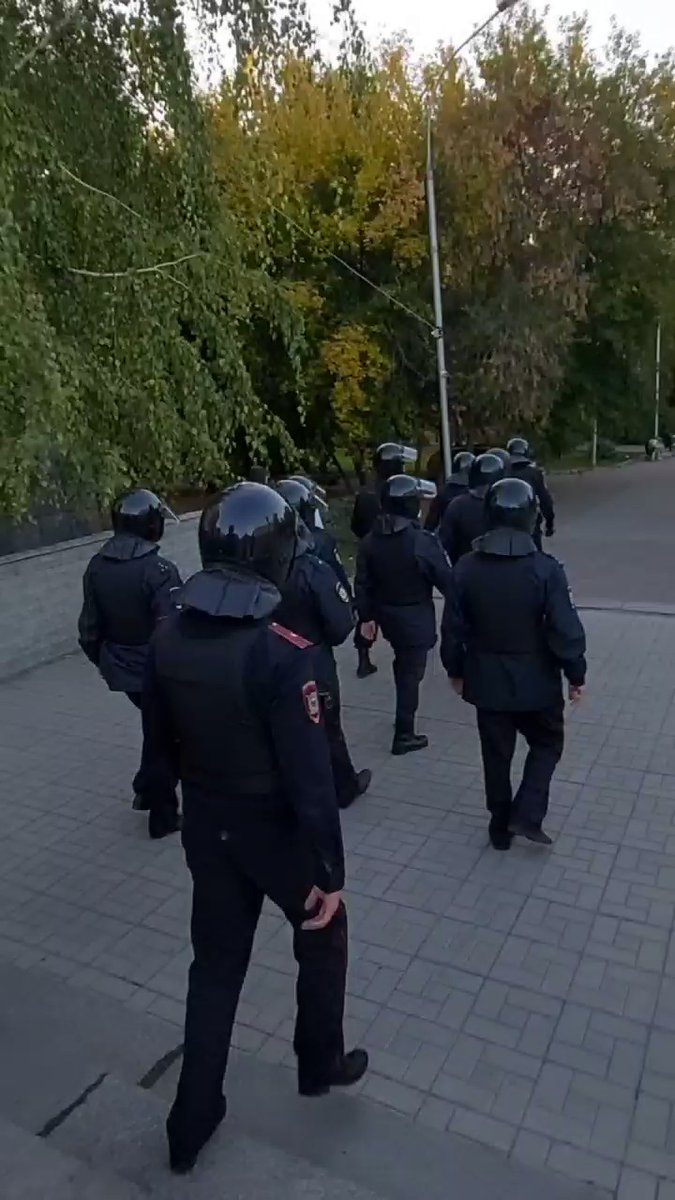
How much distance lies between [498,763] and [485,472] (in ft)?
10.1

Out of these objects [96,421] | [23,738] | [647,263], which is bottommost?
[23,738]

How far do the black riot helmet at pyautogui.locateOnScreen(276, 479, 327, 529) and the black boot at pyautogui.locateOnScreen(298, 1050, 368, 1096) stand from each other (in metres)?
2.74

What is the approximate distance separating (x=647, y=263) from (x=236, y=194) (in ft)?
41.0

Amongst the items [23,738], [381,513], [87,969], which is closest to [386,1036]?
[87,969]

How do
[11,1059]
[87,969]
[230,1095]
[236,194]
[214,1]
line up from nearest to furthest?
[230,1095] < [11,1059] < [87,969] < [214,1] < [236,194]

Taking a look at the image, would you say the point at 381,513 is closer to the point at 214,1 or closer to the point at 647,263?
the point at 214,1

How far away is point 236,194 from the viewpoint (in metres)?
6.49

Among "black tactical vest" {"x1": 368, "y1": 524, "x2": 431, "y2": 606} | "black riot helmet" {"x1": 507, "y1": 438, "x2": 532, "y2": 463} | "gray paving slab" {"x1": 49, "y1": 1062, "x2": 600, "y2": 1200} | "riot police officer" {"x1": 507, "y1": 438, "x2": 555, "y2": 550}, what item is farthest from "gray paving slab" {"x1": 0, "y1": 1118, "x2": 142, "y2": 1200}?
"black riot helmet" {"x1": 507, "y1": 438, "x2": 532, "y2": 463}

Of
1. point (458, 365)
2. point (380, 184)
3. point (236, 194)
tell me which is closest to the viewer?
point (236, 194)

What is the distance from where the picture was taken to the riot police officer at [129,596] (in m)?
4.33

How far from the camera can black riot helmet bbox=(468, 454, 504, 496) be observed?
21.6 feet

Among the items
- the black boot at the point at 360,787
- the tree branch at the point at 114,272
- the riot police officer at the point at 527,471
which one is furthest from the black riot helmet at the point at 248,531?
the riot police officer at the point at 527,471

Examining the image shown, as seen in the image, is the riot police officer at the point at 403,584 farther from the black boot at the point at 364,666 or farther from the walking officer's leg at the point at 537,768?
the black boot at the point at 364,666

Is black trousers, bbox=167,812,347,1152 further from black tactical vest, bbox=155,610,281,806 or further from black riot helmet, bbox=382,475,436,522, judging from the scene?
black riot helmet, bbox=382,475,436,522
